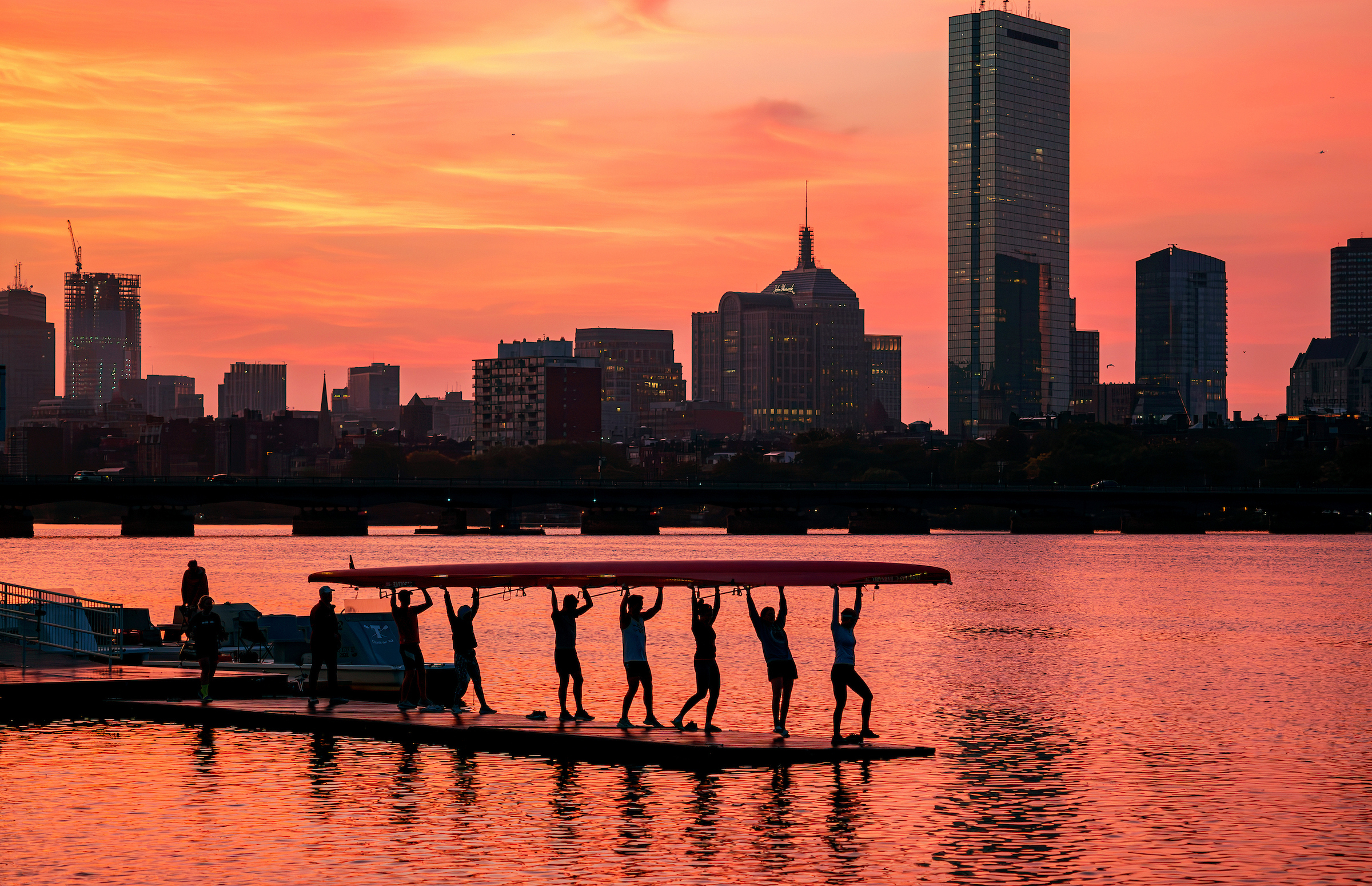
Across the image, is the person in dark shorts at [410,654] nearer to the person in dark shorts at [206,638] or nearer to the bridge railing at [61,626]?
the person in dark shorts at [206,638]

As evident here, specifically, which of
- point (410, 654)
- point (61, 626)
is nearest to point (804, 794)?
point (410, 654)

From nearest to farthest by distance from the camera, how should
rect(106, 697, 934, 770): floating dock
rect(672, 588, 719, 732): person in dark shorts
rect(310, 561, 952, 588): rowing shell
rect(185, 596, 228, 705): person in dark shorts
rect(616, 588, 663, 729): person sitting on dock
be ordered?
rect(672, 588, 719, 732): person in dark shorts < rect(106, 697, 934, 770): floating dock < rect(616, 588, 663, 729): person sitting on dock < rect(310, 561, 952, 588): rowing shell < rect(185, 596, 228, 705): person in dark shorts

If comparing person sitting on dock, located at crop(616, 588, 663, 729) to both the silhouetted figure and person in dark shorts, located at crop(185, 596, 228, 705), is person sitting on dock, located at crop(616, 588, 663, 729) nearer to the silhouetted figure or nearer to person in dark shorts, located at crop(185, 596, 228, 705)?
person in dark shorts, located at crop(185, 596, 228, 705)

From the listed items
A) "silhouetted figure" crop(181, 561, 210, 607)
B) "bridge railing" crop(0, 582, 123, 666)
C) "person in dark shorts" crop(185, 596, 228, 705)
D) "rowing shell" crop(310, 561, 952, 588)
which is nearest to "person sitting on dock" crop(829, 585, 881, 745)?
"rowing shell" crop(310, 561, 952, 588)

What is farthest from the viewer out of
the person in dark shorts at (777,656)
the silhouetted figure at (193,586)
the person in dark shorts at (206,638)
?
the silhouetted figure at (193,586)

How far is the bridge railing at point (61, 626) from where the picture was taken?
44.1 m

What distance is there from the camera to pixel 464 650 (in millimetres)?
33844

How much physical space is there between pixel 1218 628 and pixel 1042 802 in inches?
1972

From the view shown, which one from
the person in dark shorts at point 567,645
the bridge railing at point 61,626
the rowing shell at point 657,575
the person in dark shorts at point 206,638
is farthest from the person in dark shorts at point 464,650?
the bridge railing at point 61,626

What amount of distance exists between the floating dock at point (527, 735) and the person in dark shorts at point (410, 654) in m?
0.52

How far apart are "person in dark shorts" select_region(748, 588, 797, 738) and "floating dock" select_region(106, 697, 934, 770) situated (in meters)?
0.60

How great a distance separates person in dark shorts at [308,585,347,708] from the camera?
35.6 metres

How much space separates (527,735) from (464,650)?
7.14ft

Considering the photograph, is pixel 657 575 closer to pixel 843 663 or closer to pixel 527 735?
pixel 527 735
